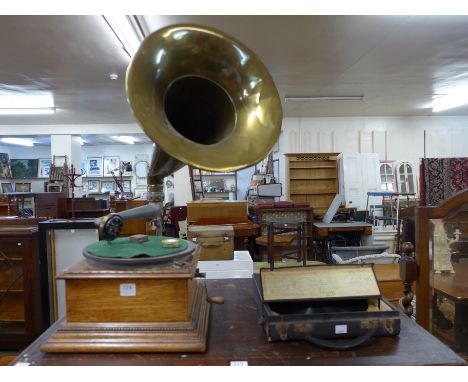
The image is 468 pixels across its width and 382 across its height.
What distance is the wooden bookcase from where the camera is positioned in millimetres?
6250

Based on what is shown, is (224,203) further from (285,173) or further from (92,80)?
(285,173)

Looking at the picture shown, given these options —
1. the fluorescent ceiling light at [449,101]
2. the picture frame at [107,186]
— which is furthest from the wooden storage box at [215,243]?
the picture frame at [107,186]

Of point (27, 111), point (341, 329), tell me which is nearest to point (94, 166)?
point (27, 111)

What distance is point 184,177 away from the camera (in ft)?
22.5

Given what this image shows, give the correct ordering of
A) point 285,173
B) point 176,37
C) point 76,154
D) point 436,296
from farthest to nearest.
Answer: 1. point 76,154
2. point 285,173
3. point 436,296
4. point 176,37

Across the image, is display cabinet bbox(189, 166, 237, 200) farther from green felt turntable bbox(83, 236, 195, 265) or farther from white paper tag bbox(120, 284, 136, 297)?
white paper tag bbox(120, 284, 136, 297)

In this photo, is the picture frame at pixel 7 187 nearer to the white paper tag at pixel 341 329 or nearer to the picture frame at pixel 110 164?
the picture frame at pixel 110 164

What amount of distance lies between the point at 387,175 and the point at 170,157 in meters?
6.63

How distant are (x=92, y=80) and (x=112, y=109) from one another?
176cm

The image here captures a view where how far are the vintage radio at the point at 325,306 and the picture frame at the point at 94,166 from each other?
10168 millimetres

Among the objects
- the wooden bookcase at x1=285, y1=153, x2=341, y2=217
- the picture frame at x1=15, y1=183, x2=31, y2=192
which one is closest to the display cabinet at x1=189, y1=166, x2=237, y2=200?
the wooden bookcase at x1=285, y1=153, x2=341, y2=217

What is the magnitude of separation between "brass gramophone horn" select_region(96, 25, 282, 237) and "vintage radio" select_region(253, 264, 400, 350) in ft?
1.36

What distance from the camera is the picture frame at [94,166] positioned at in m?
10.2

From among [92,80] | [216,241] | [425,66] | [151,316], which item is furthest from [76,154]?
[151,316]
